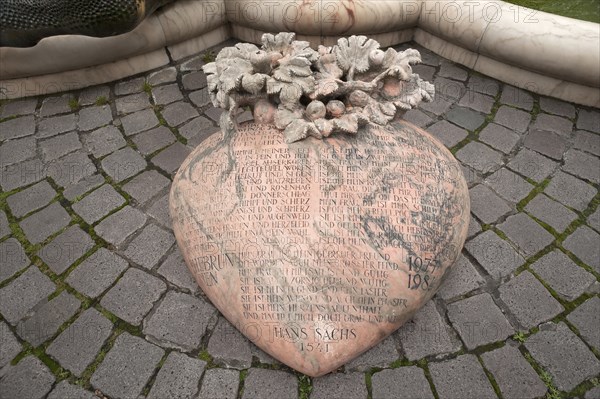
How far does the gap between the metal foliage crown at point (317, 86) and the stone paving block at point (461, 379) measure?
129 centimetres

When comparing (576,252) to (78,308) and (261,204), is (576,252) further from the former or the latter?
(78,308)

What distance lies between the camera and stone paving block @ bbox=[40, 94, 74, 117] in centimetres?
339

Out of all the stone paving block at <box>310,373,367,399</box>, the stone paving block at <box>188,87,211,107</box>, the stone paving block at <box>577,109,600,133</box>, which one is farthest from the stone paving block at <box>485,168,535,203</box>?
the stone paving block at <box>188,87,211,107</box>

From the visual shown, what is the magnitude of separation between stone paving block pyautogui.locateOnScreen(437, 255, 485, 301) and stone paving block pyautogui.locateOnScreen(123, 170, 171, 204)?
1.94 m

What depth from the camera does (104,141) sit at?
3.17 meters

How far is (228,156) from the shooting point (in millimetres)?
2312

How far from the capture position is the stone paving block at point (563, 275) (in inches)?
93.6

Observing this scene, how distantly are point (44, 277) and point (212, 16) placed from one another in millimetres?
2659

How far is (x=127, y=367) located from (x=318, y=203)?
126cm

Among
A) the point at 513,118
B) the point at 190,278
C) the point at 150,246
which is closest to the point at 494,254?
the point at 513,118

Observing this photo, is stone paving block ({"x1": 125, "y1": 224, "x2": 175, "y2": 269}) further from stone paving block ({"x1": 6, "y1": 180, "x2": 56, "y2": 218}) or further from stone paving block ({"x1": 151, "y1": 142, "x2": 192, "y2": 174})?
stone paving block ({"x1": 6, "y1": 180, "x2": 56, "y2": 218})

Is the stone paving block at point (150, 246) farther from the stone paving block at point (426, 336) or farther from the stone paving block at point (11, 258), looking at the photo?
the stone paving block at point (426, 336)

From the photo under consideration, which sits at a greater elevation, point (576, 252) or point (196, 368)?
point (576, 252)

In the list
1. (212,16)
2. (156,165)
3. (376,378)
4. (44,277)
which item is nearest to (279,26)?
(212,16)
